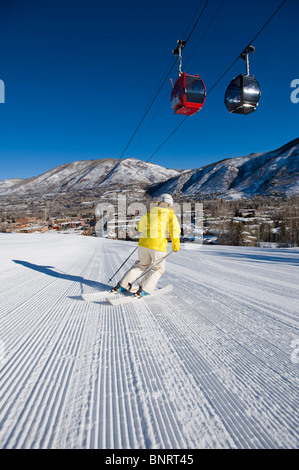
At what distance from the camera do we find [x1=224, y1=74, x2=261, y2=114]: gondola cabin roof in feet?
20.6

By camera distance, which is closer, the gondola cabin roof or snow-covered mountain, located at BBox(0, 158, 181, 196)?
the gondola cabin roof

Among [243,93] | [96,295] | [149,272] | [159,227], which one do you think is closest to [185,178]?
[243,93]

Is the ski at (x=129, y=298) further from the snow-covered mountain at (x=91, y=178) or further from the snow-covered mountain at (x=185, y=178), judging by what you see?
the snow-covered mountain at (x=91, y=178)

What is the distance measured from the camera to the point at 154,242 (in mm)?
2990

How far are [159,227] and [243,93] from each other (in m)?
5.73

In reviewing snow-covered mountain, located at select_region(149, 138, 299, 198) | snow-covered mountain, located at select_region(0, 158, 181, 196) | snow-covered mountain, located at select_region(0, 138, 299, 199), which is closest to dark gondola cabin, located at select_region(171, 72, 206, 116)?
snow-covered mountain, located at select_region(0, 138, 299, 199)

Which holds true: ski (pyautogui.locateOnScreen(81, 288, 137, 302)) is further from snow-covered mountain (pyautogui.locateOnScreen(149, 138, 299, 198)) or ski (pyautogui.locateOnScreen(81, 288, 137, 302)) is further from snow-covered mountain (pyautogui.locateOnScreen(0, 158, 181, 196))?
snow-covered mountain (pyautogui.locateOnScreen(0, 158, 181, 196))

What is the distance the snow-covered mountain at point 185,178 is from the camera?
79.2 metres

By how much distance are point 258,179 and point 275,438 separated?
96.7 m

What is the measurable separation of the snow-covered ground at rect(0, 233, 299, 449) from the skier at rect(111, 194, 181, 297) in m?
0.30
